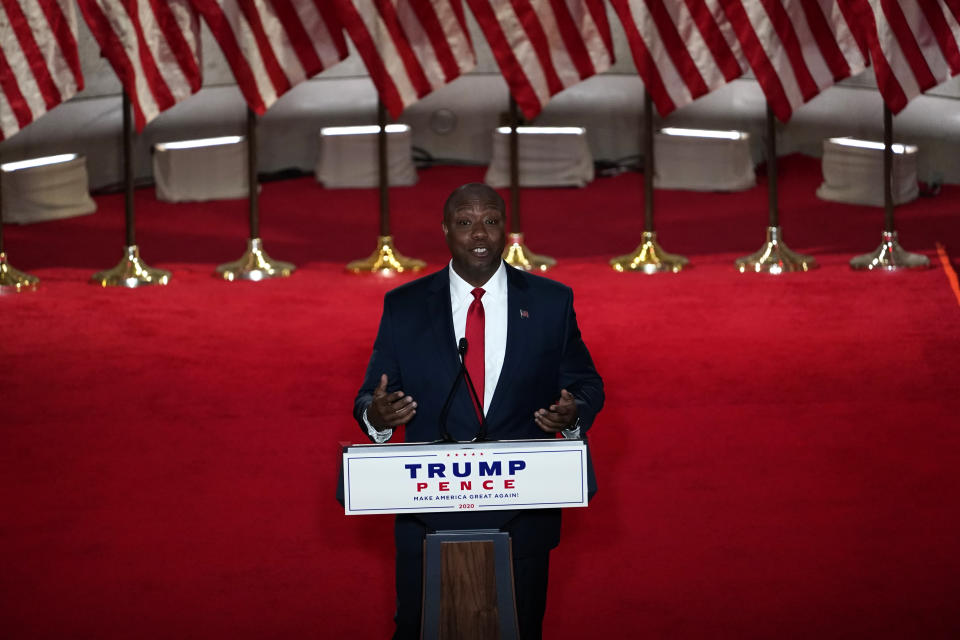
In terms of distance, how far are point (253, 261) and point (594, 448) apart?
14.3 feet

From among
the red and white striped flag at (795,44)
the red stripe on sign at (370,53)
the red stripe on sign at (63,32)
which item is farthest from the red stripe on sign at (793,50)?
the red stripe on sign at (63,32)

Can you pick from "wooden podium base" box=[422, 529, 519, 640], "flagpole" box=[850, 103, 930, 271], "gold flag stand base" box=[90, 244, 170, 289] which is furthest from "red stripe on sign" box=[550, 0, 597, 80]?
"wooden podium base" box=[422, 529, 519, 640]

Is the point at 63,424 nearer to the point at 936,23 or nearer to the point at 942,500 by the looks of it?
the point at 942,500

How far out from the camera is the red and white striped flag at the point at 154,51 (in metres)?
9.48

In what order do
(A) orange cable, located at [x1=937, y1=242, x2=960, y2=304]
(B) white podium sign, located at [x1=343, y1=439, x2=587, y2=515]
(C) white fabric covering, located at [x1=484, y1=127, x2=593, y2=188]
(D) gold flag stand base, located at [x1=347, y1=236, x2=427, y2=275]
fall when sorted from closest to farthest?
1. (B) white podium sign, located at [x1=343, y1=439, x2=587, y2=515]
2. (A) orange cable, located at [x1=937, y1=242, x2=960, y2=304]
3. (D) gold flag stand base, located at [x1=347, y1=236, x2=427, y2=275]
4. (C) white fabric covering, located at [x1=484, y1=127, x2=593, y2=188]

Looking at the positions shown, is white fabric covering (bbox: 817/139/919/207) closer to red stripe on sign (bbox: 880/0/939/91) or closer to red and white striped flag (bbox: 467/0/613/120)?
red stripe on sign (bbox: 880/0/939/91)

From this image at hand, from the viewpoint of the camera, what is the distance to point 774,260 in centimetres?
983

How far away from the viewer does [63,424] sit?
670cm

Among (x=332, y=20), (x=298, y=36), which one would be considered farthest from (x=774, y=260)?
(x=298, y=36)

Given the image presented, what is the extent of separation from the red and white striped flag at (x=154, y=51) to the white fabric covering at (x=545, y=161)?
4.58 meters

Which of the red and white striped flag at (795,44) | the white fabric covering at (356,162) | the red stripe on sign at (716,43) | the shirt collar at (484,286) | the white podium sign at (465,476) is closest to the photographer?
the white podium sign at (465,476)

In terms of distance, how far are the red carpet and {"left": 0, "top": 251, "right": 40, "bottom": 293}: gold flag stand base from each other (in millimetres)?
116

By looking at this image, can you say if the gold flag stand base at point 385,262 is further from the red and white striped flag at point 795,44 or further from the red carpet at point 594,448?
the red and white striped flag at point 795,44

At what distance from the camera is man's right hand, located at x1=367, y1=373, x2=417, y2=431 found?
10.2 ft
